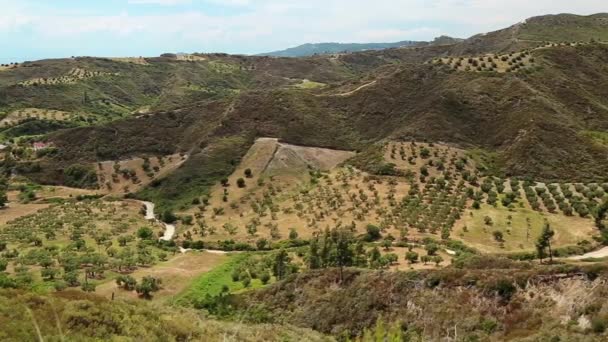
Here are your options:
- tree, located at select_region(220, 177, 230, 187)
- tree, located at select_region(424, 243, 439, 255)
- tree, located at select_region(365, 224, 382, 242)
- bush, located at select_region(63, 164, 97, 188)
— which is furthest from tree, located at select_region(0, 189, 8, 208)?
Answer: tree, located at select_region(424, 243, 439, 255)

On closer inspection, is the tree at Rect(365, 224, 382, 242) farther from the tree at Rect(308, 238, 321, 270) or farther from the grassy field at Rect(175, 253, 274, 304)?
the grassy field at Rect(175, 253, 274, 304)

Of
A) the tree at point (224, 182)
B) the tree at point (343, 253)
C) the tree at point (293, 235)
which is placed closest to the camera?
the tree at point (343, 253)

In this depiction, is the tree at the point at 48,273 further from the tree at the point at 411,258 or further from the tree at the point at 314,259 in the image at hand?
the tree at the point at 411,258

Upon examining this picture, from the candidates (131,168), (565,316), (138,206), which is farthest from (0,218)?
(565,316)

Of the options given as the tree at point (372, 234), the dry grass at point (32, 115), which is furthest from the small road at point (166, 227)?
the dry grass at point (32, 115)

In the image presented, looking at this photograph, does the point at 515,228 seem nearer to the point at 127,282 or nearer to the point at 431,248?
the point at 431,248

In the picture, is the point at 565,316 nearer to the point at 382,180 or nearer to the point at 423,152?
the point at 382,180

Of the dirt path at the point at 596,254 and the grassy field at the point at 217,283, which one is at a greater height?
the dirt path at the point at 596,254

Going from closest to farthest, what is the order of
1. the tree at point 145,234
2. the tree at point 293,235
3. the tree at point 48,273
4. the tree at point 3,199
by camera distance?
the tree at point 48,273
the tree at point 293,235
the tree at point 145,234
the tree at point 3,199
